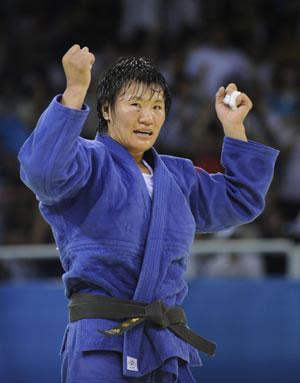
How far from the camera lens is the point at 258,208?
343cm

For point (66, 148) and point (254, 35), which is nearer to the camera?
point (66, 148)

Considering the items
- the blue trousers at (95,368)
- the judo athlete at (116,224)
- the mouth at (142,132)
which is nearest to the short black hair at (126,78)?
the judo athlete at (116,224)

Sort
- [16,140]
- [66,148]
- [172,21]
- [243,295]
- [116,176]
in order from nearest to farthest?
[66,148]
[116,176]
[243,295]
[16,140]
[172,21]

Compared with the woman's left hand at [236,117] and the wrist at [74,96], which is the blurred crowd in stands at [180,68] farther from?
the wrist at [74,96]

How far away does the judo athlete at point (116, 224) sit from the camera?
290cm

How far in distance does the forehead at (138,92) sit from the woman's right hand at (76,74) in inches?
11.8

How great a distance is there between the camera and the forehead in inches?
125

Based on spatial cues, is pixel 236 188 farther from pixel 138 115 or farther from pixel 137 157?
pixel 138 115

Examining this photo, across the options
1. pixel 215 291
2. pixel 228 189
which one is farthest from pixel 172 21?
pixel 228 189

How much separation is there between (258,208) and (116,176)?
616 millimetres

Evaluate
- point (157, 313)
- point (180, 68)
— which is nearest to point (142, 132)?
point (157, 313)

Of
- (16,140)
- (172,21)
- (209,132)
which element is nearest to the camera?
(209,132)

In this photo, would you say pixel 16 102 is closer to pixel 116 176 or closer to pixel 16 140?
pixel 16 140

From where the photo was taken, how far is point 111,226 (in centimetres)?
303
